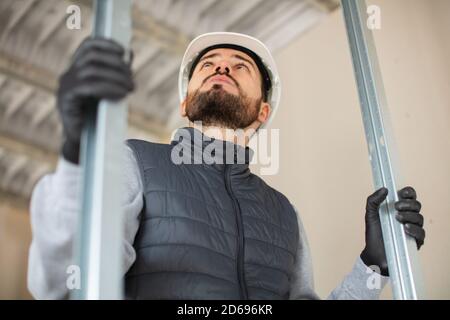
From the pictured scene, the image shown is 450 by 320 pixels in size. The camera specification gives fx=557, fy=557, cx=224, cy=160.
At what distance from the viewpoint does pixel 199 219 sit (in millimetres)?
1435

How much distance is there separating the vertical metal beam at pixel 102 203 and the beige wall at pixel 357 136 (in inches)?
51.5

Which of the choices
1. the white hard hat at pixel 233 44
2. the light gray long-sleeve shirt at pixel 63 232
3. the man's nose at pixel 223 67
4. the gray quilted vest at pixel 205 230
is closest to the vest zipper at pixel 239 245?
the gray quilted vest at pixel 205 230

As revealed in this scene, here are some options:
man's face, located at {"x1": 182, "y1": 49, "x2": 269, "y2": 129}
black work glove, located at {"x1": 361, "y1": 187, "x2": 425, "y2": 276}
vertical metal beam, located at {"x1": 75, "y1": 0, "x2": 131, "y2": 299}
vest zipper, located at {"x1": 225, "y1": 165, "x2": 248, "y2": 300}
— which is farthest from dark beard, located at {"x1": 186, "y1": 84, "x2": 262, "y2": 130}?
vertical metal beam, located at {"x1": 75, "y1": 0, "x2": 131, "y2": 299}

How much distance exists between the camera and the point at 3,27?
128 inches

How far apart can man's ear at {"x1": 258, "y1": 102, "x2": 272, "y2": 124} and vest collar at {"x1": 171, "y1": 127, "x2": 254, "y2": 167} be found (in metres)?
0.39

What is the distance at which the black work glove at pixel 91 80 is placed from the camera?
903 mm

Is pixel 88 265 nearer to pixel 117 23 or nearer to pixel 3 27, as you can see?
pixel 117 23

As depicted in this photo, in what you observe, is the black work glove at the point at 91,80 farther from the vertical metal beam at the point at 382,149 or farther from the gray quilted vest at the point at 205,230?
the vertical metal beam at the point at 382,149

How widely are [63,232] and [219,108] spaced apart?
0.85 m

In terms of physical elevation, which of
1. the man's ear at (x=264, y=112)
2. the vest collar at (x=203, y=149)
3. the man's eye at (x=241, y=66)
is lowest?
the vest collar at (x=203, y=149)

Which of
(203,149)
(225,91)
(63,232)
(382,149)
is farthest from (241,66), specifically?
(63,232)

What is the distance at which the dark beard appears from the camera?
1.81 m
